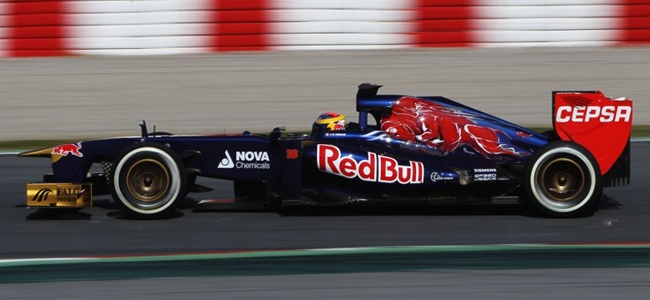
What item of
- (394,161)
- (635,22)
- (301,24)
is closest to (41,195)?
(394,161)

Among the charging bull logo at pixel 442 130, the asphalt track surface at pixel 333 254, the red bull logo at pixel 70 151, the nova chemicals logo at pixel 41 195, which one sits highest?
the charging bull logo at pixel 442 130

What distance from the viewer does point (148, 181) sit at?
7832 mm

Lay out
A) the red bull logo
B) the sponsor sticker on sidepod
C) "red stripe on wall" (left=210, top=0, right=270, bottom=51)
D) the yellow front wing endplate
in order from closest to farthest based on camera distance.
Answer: the sponsor sticker on sidepod
the yellow front wing endplate
the red bull logo
"red stripe on wall" (left=210, top=0, right=270, bottom=51)

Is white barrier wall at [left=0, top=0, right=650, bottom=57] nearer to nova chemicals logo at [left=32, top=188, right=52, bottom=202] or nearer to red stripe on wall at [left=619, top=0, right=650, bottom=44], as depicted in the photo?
red stripe on wall at [left=619, top=0, right=650, bottom=44]

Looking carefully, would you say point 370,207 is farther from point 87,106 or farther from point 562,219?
A: point 87,106

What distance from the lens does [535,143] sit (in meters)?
7.93

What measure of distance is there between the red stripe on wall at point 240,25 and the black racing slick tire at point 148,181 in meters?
7.45

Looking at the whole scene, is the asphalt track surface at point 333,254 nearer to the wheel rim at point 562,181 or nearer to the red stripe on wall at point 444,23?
the wheel rim at point 562,181

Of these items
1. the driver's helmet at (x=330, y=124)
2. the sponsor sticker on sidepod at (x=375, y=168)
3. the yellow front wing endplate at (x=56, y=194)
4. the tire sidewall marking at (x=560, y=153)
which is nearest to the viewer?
the tire sidewall marking at (x=560, y=153)

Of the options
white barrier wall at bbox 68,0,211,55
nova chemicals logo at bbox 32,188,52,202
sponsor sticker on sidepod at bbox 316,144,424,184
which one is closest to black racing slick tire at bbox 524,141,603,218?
sponsor sticker on sidepod at bbox 316,144,424,184

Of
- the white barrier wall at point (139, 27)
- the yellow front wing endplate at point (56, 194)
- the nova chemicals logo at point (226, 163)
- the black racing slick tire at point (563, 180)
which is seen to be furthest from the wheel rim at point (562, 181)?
the white barrier wall at point (139, 27)

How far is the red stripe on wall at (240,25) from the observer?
14.9 meters

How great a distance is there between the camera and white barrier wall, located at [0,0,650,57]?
1502 centimetres

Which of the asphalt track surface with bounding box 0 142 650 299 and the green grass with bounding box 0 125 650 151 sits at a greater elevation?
the green grass with bounding box 0 125 650 151
